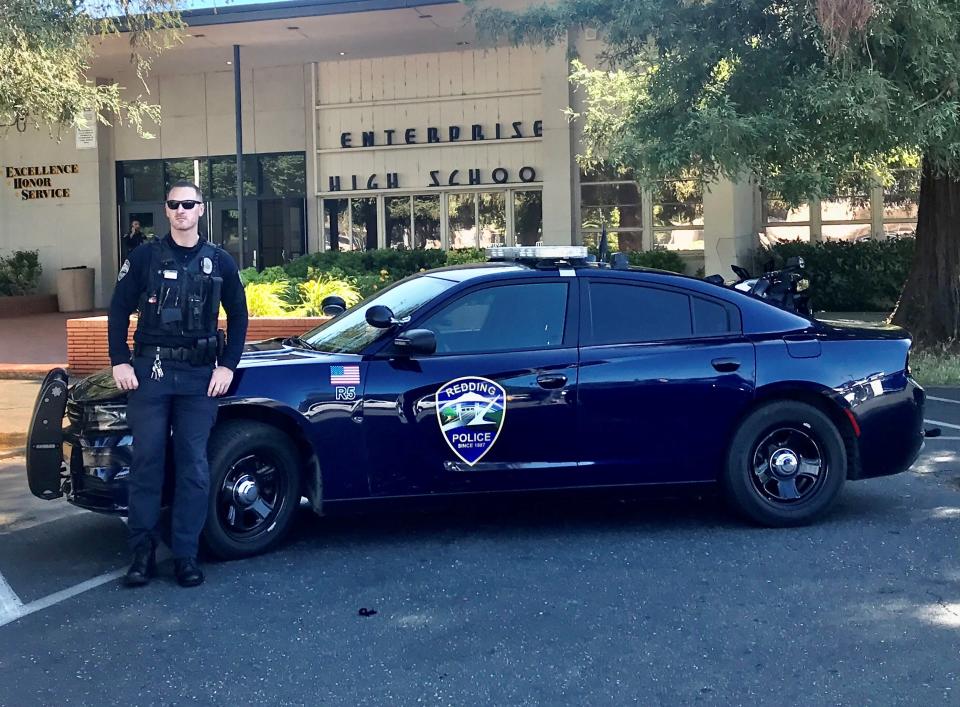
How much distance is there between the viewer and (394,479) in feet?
19.0

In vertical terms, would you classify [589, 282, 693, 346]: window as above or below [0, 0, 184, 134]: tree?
below

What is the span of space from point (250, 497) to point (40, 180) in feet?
78.4

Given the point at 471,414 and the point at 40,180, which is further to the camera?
the point at 40,180

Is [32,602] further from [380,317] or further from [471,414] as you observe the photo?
[471,414]

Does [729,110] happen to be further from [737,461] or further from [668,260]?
[668,260]

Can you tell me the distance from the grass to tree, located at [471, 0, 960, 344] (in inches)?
15.2

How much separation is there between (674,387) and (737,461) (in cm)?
55

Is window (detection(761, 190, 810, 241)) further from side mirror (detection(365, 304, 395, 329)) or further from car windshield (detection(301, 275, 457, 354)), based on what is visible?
side mirror (detection(365, 304, 395, 329))

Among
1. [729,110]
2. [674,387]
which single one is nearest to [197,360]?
[674,387]

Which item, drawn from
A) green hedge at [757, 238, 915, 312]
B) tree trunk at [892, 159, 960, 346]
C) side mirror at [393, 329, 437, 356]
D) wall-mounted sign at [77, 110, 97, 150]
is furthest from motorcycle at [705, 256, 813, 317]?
wall-mounted sign at [77, 110, 97, 150]

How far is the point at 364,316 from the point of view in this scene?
6418 millimetres

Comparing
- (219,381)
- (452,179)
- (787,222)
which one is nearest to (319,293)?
(219,381)

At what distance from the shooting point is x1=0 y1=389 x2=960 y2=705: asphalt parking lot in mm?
4172

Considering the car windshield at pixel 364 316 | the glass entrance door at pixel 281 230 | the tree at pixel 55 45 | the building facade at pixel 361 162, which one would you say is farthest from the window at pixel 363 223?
the car windshield at pixel 364 316
